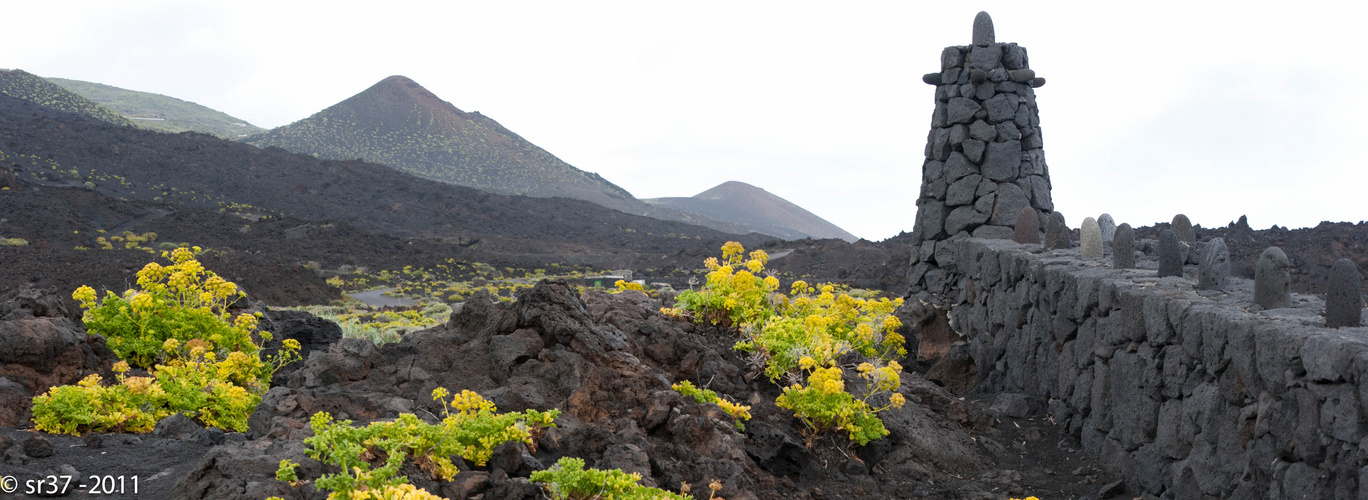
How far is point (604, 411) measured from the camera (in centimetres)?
575

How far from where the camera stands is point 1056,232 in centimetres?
871

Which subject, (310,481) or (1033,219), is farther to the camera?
(1033,219)

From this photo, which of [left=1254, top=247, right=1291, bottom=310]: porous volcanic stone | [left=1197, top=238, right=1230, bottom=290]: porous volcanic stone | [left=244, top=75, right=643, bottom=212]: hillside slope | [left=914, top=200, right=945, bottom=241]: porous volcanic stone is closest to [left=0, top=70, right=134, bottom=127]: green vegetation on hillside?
[left=244, top=75, right=643, bottom=212]: hillside slope

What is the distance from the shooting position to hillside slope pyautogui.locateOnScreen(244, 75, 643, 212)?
86.1 metres

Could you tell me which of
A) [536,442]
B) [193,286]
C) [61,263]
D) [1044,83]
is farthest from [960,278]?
[61,263]

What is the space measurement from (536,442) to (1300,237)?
23413 mm

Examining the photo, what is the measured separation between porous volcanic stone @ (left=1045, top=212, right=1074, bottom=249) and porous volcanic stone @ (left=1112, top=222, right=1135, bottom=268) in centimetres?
190

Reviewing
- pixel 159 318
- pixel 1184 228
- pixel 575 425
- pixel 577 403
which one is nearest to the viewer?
pixel 575 425

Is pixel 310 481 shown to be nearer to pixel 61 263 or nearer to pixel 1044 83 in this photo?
pixel 1044 83

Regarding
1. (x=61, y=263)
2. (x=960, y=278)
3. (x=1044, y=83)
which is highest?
(x=1044, y=83)

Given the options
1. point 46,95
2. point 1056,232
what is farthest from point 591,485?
point 46,95

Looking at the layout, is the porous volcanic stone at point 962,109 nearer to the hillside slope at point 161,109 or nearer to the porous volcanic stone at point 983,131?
the porous volcanic stone at point 983,131

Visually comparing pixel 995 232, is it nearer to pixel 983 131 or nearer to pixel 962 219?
pixel 962 219

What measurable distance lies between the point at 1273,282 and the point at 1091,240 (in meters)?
3.15
